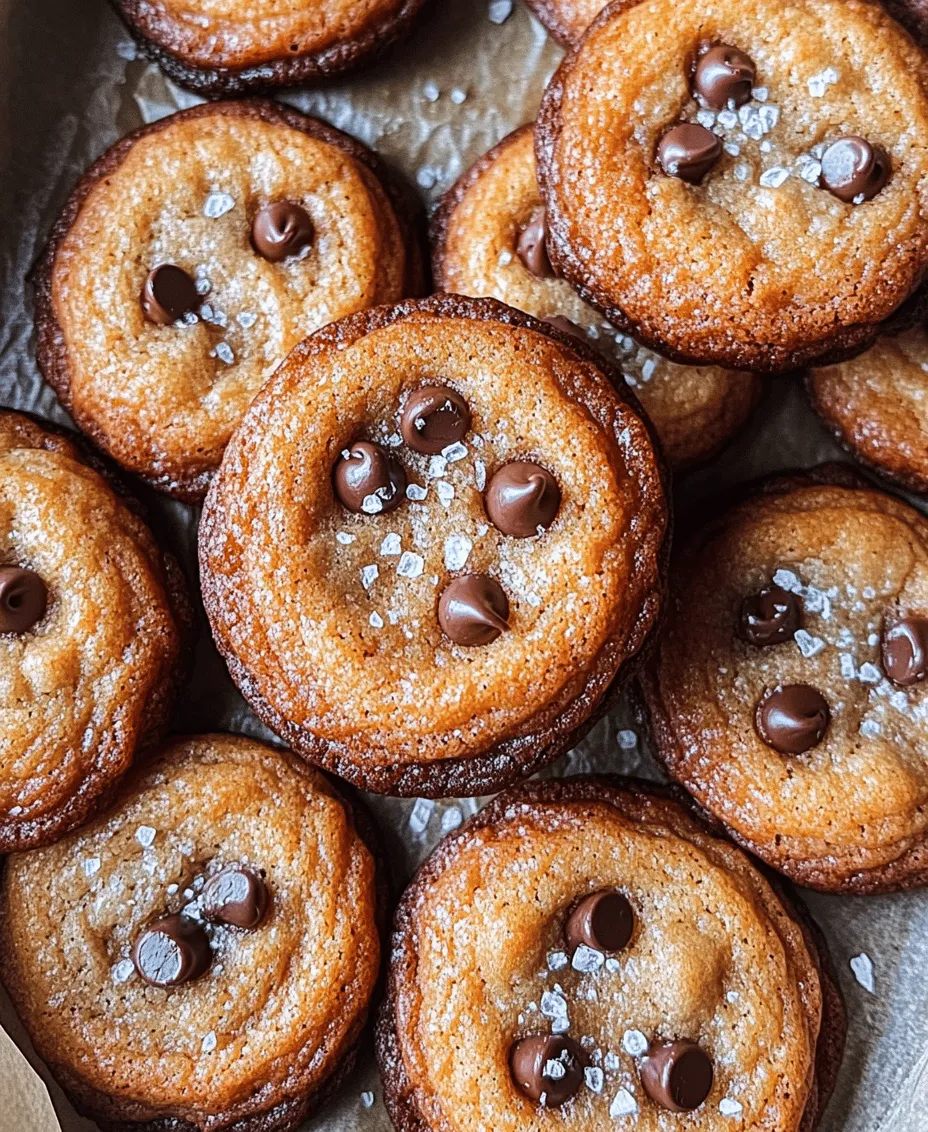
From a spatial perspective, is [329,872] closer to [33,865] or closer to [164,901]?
[164,901]

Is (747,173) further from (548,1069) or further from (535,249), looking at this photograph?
(548,1069)

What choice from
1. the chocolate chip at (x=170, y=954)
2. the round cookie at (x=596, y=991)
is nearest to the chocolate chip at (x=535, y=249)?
the round cookie at (x=596, y=991)

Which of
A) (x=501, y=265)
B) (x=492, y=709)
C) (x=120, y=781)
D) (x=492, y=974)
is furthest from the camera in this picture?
(x=501, y=265)

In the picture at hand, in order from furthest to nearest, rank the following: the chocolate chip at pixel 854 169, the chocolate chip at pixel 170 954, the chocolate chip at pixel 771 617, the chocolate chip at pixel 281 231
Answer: the chocolate chip at pixel 281 231, the chocolate chip at pixel 771 617, the chocolate chip at pixel 170 954, the chocolate chip at pixel 854 169

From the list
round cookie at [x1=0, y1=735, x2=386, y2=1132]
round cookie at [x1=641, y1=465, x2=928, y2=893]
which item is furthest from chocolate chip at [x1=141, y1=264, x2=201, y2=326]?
round cookie at [x1=641, y1=465, x2=928, y2=893]

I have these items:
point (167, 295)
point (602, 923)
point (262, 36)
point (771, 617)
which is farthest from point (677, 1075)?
point (262, 36)

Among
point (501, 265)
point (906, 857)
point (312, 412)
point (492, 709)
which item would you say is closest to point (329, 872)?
point (492, 709)

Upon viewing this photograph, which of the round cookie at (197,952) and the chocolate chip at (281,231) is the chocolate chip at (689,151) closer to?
the chocolate chip at (281,231)
